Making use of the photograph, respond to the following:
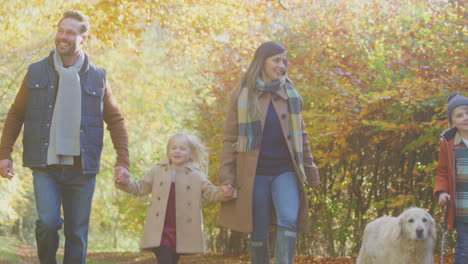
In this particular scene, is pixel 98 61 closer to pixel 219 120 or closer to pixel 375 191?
pixel 219 120

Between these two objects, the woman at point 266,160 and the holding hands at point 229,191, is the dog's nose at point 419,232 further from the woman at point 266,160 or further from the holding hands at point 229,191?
the holding hands at point 229,191

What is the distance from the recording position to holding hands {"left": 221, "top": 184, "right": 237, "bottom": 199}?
527cm

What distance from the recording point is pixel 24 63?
16812 millimetres

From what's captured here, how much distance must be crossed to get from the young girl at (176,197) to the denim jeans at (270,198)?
23 centimetres

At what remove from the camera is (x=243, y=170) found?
5301 millimetres

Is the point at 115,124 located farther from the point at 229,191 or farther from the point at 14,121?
the point at 229,191

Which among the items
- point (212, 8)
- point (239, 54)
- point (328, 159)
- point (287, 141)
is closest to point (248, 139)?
point (287, 141)

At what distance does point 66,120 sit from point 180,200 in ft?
3.69

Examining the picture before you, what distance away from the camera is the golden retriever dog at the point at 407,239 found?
570 cm

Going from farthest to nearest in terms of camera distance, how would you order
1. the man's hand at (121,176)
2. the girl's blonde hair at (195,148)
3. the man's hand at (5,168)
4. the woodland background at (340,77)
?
1. the woodland background at (340,77)
2. the girl's blonde hair at (195,148)
3. the man's hand at (121,176)
4. the man's hand at (5,168)

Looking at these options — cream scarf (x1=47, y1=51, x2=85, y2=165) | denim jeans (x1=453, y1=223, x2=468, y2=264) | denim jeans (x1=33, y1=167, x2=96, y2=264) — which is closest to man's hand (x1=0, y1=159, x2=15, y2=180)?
denim jeans (x1=33, y1=167, x2=96, y2=264)

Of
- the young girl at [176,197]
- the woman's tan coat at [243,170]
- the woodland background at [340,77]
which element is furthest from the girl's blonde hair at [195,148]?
the woodland background at [340,77]

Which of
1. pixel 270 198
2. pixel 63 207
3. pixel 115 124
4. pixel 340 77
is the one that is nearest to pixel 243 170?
pixel 270 198

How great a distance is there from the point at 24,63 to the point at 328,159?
9.95 m
